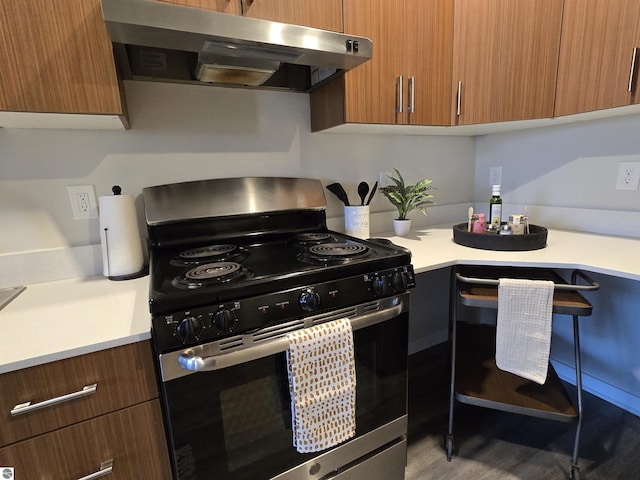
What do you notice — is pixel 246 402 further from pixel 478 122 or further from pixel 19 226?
pixel 478 122

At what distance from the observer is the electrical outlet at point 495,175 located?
201 cm

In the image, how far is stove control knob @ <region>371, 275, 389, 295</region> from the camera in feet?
3.35

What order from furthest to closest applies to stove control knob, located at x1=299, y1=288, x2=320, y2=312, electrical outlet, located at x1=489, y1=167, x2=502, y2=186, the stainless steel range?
electrical outlet, located at x1=489, y1=167, x2=502, y2=186 → stove control knob, located at x1=299, y1=288, x2=320, y2=312 → the stainless steel range

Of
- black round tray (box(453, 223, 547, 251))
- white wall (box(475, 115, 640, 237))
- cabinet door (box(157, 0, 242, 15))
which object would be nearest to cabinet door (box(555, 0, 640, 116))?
white wall (box(475, 115, 640, 237))

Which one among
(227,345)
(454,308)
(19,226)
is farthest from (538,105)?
(19,226)

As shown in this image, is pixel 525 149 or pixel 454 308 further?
pixel 525 149

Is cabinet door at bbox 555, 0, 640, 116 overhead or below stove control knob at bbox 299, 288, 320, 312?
overhead

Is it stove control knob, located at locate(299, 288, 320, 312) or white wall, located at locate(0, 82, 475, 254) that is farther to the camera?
white wall, located at locate(0, 82, 475, 254)

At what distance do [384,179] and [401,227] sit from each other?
0.98 ft

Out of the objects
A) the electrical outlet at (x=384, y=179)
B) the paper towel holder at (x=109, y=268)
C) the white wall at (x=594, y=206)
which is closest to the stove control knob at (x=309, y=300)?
the paper towel holder at (x=109, y=268)

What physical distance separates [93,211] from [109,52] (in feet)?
1.92

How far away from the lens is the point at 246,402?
90 cm

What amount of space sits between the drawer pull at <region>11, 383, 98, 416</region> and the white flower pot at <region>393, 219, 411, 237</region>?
1374 mm

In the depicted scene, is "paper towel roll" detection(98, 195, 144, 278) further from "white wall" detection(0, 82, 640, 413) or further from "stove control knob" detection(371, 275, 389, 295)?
"stove control knob" detection(371, 275, 389, 295)
